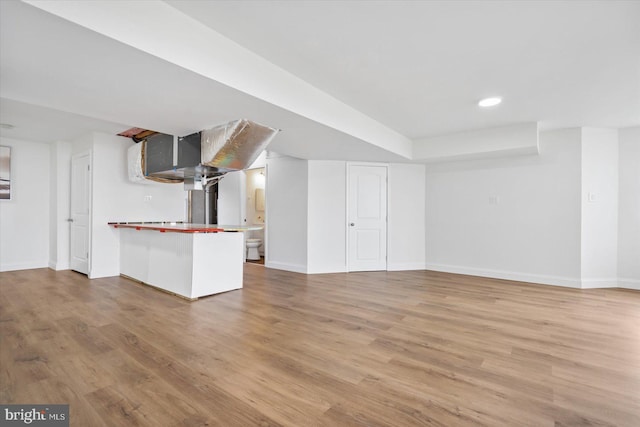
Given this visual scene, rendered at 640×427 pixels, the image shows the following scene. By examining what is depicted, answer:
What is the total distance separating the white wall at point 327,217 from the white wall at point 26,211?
4.98 meters

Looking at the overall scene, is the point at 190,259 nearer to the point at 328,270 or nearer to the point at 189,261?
the point at 189,261

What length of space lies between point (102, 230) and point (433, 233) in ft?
19.3

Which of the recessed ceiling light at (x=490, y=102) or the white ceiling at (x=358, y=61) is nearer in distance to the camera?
the white ceiling at (x=358, y=61)

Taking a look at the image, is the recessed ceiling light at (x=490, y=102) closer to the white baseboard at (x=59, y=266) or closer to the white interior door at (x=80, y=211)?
the white interior door at (x=80, y=211)

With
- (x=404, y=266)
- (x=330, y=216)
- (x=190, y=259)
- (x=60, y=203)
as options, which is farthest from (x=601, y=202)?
(x=60, y=203)

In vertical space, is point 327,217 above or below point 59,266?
above

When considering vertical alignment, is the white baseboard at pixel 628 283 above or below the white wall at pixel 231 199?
below

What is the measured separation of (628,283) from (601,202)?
1.26 m

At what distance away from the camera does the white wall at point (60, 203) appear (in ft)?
17.7

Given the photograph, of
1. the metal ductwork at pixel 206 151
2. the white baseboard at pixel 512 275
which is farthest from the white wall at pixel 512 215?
the metal ductwork at pixel 206 151

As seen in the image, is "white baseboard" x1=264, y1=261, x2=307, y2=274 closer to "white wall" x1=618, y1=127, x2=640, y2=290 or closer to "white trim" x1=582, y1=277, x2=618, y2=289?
"white trim" x1=582, y1=277, x2=618, y2=289

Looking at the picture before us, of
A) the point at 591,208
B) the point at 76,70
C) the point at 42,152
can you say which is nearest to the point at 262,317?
the point at 76,70

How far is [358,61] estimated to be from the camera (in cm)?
261

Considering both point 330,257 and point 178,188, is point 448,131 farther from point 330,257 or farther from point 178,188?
point 178,188
